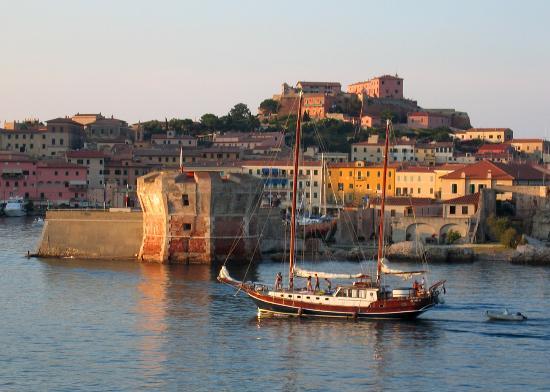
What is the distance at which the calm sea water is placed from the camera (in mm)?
33250

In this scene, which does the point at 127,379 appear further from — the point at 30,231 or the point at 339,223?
the point at 30,231

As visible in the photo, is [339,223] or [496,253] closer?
[496,253]

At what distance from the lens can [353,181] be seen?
95.1 meters

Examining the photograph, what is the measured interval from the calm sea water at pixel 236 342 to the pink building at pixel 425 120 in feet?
292

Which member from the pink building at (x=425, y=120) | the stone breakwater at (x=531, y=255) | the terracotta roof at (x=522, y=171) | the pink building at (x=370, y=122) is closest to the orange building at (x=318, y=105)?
the pink building at (x=370, y=122)

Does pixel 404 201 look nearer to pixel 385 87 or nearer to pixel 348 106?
pixel 348 106

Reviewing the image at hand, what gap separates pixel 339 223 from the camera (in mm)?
70875

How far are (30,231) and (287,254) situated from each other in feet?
85.7

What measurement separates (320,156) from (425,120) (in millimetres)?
37992

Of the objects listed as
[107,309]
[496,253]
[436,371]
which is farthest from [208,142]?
[436,371]

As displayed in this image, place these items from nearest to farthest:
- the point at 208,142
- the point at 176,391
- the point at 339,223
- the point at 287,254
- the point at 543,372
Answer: the point at 176,391, the point at 543,372, the point at 287,254, the point at 339,223, the point at 208,142

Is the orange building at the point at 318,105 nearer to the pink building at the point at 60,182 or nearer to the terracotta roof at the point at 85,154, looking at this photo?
the terracotta roof at the point at 85,154

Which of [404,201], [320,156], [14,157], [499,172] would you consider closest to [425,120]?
[320,156]

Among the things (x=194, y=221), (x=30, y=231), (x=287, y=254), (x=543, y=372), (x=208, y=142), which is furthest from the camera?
(x=208, y=142)
